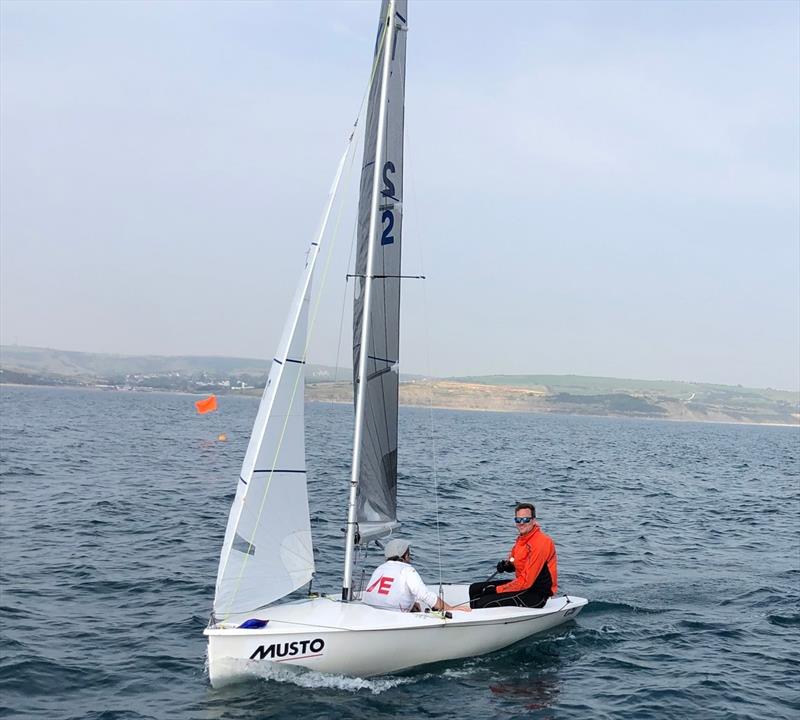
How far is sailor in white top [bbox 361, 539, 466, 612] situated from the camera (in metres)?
10.8

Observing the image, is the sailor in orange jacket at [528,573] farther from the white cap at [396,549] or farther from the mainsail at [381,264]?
the mainsail at [381,264]

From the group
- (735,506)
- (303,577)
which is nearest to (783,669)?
(303,577)

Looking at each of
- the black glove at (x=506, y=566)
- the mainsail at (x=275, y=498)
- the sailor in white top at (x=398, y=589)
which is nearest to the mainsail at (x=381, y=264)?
the mainsail at (x=275, y=498)

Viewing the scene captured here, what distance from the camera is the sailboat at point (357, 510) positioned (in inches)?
392

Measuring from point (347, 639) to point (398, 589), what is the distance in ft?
3.60

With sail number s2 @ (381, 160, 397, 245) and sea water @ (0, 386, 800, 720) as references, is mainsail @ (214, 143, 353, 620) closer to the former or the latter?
sail number s2 @ (381, 160, 397, 245)

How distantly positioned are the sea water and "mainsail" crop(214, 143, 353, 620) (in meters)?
1.20

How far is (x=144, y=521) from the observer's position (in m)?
21.5

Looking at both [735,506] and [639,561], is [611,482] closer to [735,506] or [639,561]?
[735,506]

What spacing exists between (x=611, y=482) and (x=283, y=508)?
27775 mm

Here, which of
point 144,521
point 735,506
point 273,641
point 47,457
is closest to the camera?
point 273,641

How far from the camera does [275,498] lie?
10.7 metres

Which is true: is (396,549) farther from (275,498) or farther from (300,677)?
(300,677)

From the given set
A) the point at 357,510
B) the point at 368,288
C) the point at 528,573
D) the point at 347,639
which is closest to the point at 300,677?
the point at 347,639
